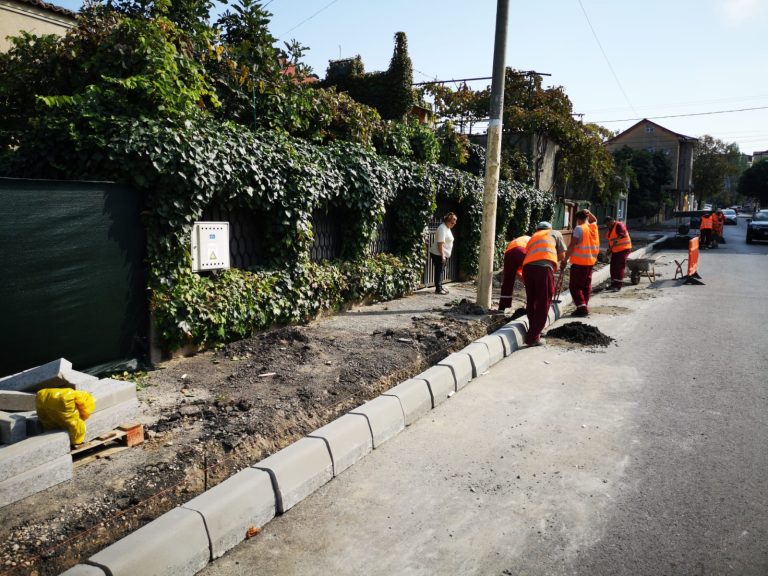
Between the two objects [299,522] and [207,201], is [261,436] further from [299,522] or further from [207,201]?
[207,201]

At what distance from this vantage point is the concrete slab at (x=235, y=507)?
297 cm

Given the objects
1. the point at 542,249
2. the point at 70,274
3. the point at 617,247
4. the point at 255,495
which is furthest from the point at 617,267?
the point at 255,495

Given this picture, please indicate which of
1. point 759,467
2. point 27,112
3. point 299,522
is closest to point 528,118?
point 27,112

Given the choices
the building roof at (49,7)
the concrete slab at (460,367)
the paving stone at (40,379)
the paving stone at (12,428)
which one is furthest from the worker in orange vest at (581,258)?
the building roof at (49,7)

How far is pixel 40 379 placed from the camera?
11.9ft

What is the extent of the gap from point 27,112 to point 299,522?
25.0 feet

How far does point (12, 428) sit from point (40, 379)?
465 millimetres

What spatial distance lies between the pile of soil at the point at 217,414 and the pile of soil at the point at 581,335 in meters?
1.06

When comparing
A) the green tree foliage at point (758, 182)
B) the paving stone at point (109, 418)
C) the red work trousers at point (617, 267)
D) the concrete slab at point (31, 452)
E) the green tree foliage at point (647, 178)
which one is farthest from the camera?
the green tree foliage at point (758, 182)

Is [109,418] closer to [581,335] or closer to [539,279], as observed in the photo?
[539,279]

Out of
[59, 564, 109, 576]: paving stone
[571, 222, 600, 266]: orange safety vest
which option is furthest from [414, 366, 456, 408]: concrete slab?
[571, 222, 600, 266]: orange safety vest

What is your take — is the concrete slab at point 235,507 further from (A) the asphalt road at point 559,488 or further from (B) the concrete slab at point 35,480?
(B) the concrete slab at point 35,480

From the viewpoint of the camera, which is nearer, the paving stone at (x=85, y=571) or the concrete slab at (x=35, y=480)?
the paving stone at (x=85, y=571)

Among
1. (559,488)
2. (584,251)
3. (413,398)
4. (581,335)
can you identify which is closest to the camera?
(559,488)
